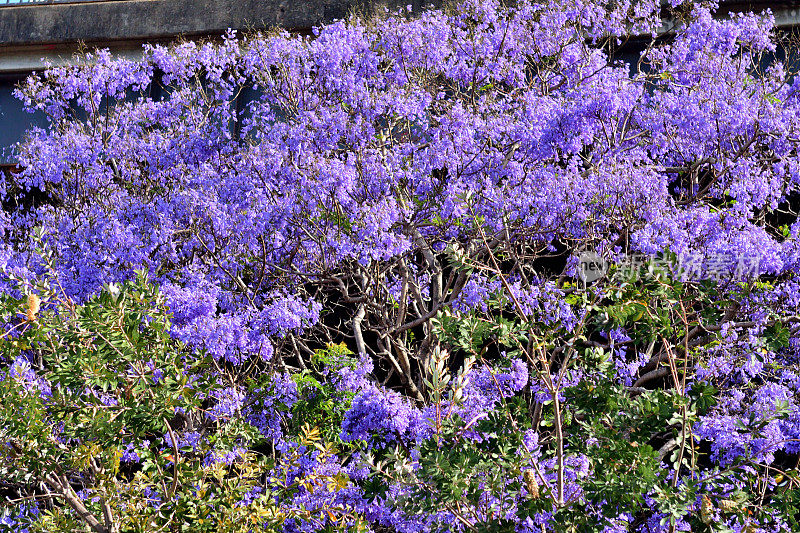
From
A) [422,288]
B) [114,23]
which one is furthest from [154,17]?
[422,288]

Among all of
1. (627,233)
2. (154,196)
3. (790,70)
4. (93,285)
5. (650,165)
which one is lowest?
(93,285)

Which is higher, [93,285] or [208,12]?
[208,12]

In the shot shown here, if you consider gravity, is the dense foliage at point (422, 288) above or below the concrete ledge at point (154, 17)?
below

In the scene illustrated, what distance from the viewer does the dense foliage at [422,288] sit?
4656mm

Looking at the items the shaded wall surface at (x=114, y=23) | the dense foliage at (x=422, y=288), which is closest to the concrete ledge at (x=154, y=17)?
the shaded wall surface at (x=114, y=23)

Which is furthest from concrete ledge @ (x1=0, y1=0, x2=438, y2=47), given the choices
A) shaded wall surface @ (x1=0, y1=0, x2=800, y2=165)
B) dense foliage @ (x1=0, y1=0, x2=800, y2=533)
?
dense foliage @ (x1=0, y1=0, x2=800, y2=533)

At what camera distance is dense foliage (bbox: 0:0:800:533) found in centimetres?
466

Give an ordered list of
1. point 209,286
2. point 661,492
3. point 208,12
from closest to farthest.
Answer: point 661,492
point 209,286
point 208,12

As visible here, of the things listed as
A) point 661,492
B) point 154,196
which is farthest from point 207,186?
point 661,492

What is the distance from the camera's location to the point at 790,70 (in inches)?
448

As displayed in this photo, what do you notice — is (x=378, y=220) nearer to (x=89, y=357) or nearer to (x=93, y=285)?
(x=93, y=285)

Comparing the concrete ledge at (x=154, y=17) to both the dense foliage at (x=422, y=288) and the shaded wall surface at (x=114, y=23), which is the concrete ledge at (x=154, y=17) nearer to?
the shaded wall surface at (x=114, y=23)

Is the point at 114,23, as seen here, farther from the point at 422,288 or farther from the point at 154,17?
the point at 422,288

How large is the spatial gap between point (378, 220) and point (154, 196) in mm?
2997
